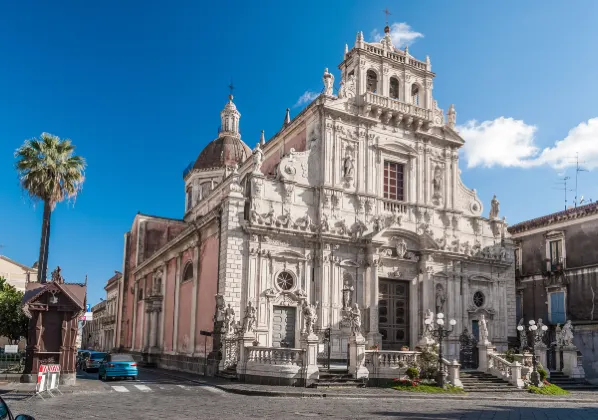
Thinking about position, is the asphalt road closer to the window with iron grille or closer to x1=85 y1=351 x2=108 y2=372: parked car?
x1=85 y1=351 x2=108 y2=372: parked car

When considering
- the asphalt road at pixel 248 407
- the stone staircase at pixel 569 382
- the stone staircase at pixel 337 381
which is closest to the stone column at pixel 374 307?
the stone staircase at pixel 337 381

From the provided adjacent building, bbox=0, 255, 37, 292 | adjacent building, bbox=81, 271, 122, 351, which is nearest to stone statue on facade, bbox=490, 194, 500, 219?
adjacent building, bbox=81, 271, 122, 351

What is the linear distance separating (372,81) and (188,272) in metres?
14.7

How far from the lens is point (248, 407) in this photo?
1669 cm

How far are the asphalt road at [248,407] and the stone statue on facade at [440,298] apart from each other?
10.9 meters

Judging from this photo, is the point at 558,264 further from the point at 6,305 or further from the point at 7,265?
the point at 7,265

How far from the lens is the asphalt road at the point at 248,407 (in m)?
14.9

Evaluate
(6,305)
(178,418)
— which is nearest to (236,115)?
(6,305)

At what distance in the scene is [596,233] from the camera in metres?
35.4

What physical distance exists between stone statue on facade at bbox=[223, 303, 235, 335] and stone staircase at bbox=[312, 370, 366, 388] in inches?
183

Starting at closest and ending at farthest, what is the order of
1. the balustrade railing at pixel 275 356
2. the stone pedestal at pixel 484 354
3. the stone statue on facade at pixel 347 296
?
the balustrade railing at pixel 275 356 < the stone pedestal at pixel 484 354 < the stone statue on facade at pixel 347 296

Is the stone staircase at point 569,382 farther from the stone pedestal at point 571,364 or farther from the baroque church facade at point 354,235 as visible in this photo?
the baroque church facade at point 354,235

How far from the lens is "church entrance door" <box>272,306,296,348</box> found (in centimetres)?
2806

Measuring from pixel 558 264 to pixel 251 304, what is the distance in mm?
21011
